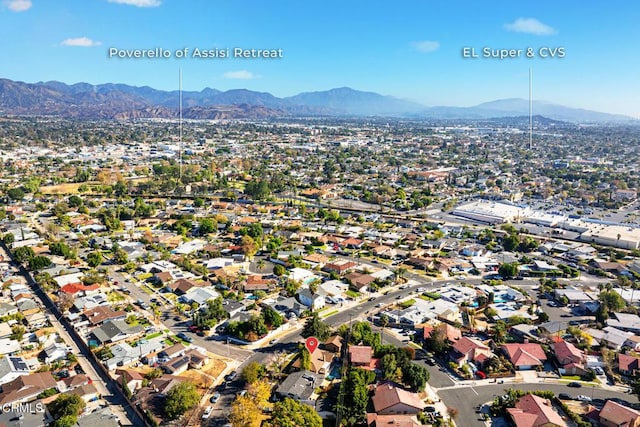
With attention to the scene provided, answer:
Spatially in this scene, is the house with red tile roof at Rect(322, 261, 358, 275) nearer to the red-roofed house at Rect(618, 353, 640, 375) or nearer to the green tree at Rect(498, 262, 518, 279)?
the green tree at Rect(498, 262, 518, 279)

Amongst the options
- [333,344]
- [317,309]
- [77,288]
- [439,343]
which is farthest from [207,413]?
[77,288]

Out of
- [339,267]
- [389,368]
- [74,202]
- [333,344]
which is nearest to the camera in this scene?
[389,368]

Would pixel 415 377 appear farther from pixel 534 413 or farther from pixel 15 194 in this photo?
pixel 15 194

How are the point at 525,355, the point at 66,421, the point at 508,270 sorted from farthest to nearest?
the point at 508,270 < the point at 525,355 < the point at 66,421

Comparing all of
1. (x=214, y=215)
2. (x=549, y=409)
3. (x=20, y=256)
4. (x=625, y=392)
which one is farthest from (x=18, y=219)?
(x=625, y=392)

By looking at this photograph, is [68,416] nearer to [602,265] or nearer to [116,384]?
[116,384]

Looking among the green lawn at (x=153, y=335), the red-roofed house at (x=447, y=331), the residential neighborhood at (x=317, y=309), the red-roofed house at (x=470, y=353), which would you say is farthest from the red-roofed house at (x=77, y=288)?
the red-roofed house at (x=470, y=353)

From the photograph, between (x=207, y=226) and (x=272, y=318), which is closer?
(x=272, y=318)
